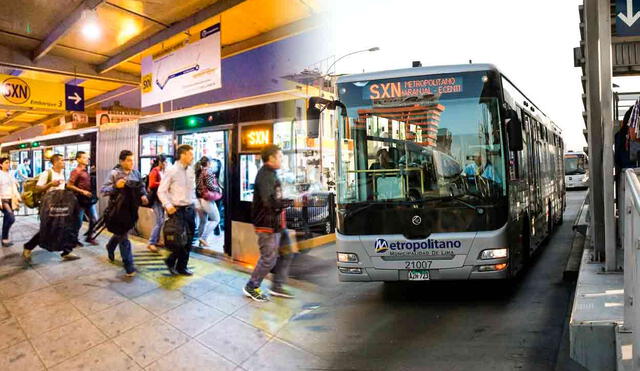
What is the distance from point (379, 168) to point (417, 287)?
5.75 ft

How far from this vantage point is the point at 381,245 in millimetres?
4801

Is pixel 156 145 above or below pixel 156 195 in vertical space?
above

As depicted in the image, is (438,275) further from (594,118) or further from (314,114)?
(594,118)

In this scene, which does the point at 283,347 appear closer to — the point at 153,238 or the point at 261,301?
the point at 261,301

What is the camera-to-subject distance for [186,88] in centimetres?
727

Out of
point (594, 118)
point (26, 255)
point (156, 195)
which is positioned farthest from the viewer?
point (156, 195)

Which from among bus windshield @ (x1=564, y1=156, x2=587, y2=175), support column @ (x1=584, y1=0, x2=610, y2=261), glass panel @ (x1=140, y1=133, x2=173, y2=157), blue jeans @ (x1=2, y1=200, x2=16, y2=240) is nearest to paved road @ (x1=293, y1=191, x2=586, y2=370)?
support column @ (x1=584, y1=0, x2=610, y2=261)

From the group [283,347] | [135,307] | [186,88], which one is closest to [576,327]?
[283,347]

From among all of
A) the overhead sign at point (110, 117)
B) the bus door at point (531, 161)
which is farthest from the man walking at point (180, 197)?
the overhead sign at point (110, 117)

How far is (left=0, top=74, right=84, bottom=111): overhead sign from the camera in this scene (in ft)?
34.9

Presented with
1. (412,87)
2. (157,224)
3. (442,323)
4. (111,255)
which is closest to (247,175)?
(111,255)

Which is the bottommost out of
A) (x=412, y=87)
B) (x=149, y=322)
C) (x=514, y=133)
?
(x=149, y=322)

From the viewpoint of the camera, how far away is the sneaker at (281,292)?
484 centimetres

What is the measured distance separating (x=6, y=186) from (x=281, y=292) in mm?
6684
